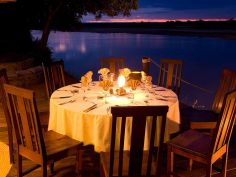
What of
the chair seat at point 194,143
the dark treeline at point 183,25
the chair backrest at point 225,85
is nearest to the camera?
the chair seat at point 194,143

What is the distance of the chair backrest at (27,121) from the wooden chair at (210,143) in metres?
1.21

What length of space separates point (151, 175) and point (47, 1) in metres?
8.04

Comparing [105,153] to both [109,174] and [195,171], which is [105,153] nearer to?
[109,174]

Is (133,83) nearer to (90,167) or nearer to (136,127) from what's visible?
(90,167)

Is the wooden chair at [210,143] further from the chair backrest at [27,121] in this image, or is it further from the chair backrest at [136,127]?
the chair backrest at [27,121]

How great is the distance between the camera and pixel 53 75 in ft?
15.1

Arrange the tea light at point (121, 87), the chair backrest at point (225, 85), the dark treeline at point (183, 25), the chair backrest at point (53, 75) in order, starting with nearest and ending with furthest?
1. the tea light at point (121, 87)
2. the chair backrest at point (225, 85)
3. the chair backrest at point (53, 75)
4. the dark treeline at point (183, 25)

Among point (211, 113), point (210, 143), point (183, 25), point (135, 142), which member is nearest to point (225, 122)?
point (210, 143)

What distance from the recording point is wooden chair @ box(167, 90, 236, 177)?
2740 millimetres

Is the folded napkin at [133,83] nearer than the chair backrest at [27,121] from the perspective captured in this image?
No

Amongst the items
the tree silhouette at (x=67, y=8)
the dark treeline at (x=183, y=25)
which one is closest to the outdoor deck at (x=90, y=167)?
the tree silhouette at (x=67, y=8)

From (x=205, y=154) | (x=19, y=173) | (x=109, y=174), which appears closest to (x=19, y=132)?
(x=19, y=173)

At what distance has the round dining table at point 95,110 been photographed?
2.98 m

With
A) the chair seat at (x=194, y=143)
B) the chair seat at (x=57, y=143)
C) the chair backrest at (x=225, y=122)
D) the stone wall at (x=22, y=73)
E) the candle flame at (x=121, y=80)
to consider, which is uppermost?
the candle flame at (x=121, y=80)
